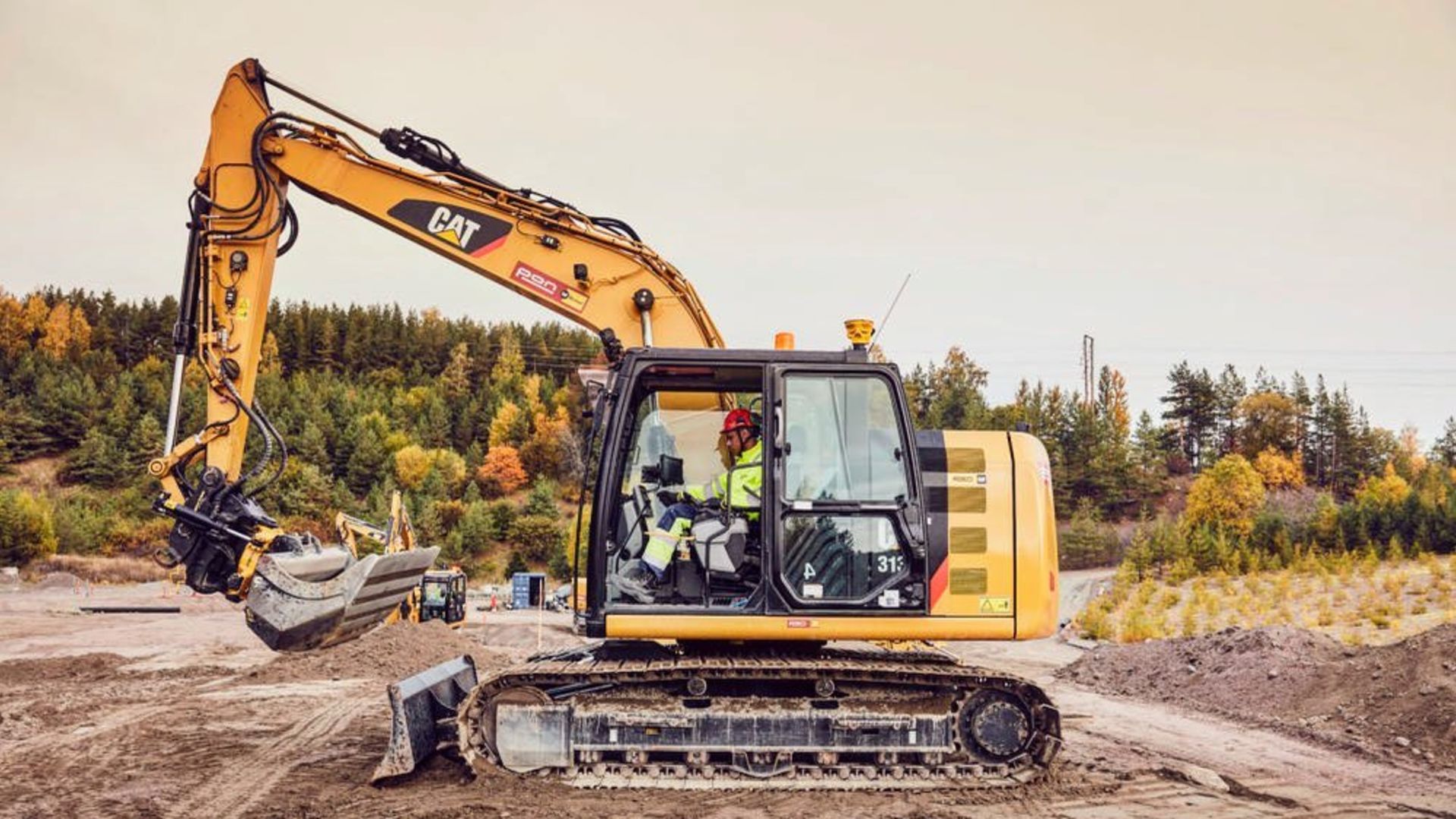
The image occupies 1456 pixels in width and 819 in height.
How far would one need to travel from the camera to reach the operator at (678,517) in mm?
7938

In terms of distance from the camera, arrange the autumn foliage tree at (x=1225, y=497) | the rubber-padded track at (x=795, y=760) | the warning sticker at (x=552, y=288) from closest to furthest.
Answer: the rubber-padded track at (x=795, y=760) < the warning sticker at (x=552, y=288) < the autumn foliage tree at (x=1225, y=497)

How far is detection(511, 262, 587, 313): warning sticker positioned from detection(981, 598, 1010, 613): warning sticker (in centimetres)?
395

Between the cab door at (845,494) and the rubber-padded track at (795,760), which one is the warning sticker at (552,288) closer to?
the cab door at (845,494)

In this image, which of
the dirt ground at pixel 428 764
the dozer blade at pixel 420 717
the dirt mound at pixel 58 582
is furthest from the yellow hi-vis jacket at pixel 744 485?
the dirt mound at pixel 58 582

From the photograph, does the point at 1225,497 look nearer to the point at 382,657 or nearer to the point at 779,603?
the point at 382,657

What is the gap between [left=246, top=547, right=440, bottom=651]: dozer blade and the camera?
8.62 metres

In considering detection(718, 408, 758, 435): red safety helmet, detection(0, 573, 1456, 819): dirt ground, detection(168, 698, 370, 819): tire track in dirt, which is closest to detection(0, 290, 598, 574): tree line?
detection(0, 573, 1456, 819): dirt ground

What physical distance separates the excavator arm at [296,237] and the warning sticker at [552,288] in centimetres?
1

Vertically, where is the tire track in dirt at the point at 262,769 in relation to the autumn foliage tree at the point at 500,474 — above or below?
below

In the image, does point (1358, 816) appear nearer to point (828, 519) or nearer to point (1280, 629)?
point (828, 519)

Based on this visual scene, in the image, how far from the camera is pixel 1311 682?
42.8ft

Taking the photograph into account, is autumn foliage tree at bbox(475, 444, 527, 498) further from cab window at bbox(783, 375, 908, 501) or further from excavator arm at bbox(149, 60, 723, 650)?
cab window at bbox(783, 375, 908, 501)

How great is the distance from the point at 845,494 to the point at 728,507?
783 mm

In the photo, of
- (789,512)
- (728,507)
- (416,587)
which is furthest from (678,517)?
(416,587)
